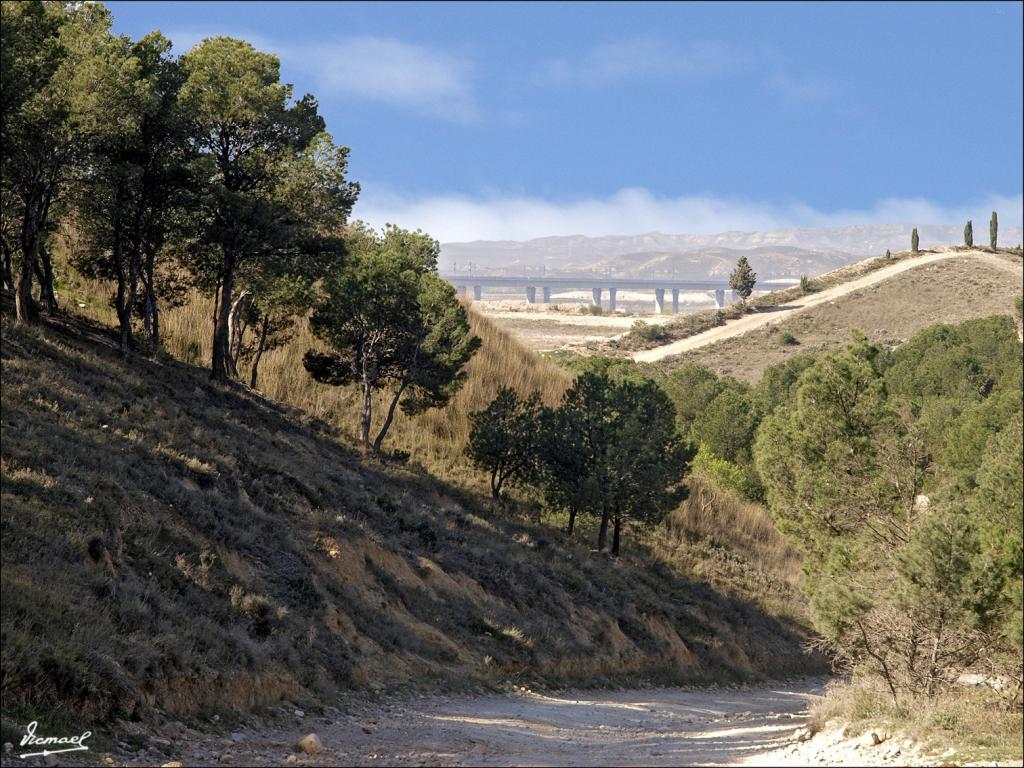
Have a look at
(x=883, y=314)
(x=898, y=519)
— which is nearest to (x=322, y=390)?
(x=898, y=519)

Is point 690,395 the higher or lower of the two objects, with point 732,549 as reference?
higher

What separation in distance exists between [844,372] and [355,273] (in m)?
20.1

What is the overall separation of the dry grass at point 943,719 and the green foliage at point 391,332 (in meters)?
Answer: 27.0

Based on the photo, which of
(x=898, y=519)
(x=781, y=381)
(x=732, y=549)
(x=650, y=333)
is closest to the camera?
(x=898, y=519)

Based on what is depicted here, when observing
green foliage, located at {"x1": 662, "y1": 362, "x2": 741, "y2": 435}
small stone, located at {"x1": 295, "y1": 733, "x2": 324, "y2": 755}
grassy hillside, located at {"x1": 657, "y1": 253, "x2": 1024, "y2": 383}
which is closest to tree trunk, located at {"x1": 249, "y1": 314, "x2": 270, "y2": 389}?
small stone, located at {"x1": 295, "y1": 733, "x2": 324, "y2": 755}

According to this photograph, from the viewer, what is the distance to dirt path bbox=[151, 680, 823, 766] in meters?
12.4

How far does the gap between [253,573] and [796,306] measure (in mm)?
130261

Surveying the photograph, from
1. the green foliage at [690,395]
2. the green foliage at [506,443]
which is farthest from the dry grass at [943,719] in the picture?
the green foliage at [690,395]

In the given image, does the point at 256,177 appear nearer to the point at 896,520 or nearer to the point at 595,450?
the point at 595,450

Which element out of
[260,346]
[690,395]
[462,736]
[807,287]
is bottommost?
[462,736]

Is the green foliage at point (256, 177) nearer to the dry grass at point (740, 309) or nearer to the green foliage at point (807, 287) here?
the dry grass at point (740, 309)

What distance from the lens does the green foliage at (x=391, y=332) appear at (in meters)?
39.7

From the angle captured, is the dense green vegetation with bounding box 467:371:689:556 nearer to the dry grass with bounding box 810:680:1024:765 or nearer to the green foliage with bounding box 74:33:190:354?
the green foliage with bounding box 74:33:190:354

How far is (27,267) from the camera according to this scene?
27.4m
